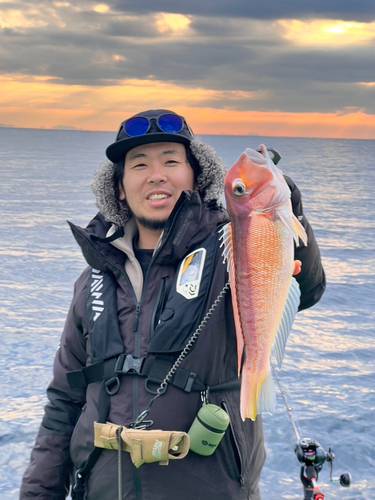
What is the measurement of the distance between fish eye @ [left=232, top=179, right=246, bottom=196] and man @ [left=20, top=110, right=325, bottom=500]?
0.50 m

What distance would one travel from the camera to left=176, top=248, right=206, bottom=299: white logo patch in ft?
8.98

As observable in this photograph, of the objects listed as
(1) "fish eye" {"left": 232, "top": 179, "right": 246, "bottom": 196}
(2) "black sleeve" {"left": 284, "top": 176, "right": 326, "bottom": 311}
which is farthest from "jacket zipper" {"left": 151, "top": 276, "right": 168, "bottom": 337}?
(1) "fish eye" {"left": 232, "top": 179, "right": 246, "bottom": 196}

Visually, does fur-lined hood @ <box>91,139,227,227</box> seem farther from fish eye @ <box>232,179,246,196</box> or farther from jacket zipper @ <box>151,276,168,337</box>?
fish eye @ <box>232,179,246,196</box>

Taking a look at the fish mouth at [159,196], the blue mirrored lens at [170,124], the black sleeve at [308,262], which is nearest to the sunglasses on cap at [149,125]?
the blue mirrored lens at [170,124]

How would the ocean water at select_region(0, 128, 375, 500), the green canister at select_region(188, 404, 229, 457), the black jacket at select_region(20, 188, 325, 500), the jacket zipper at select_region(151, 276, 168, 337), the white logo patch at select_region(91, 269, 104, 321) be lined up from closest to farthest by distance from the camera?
the green canister at select_region(188, 404, 229, 457) → the black jacket at select_region(20, 188, 325, 500) → the jacket zipper at select_region(151, 276, 168, 337) → the white logo patch at select_region(91, 269, 104, 321) → the ocean water at select_region(0, 128, 375, 500)

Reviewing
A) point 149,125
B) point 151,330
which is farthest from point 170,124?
point 151,330

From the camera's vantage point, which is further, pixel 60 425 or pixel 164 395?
pixel 60 425

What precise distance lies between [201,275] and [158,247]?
291 millimetres

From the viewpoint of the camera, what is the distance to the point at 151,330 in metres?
2.77

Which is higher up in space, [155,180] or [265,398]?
[155,180]

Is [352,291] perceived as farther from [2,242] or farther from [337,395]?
[2,242]

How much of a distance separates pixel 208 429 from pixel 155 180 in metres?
1.26

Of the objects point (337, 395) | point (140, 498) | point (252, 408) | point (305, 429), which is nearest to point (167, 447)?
point (140, 498)

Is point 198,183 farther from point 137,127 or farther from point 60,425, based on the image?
point 60,425
